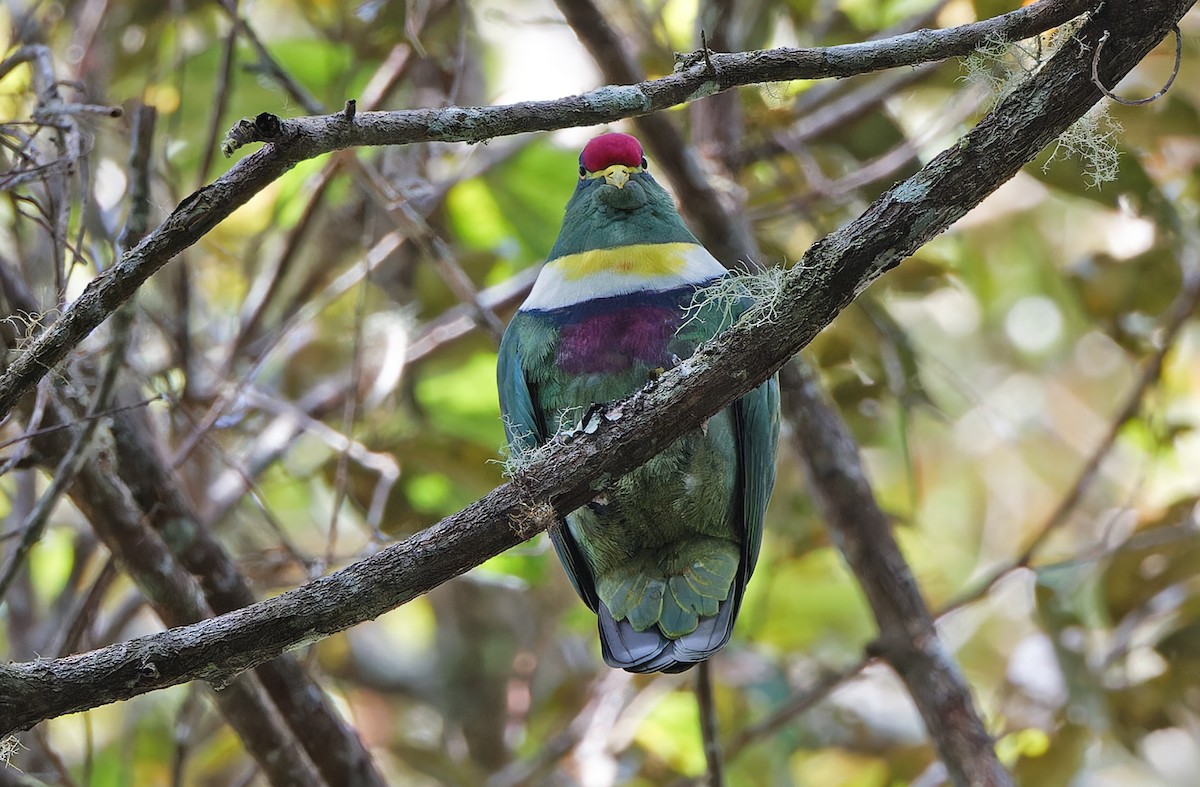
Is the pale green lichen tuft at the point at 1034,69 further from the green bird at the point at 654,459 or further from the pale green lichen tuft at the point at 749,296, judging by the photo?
the green bird at the point at 654,459

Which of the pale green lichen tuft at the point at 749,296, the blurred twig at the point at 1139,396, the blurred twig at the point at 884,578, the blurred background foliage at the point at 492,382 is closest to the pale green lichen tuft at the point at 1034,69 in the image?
the pale green lichen tuft at the point at 749,296

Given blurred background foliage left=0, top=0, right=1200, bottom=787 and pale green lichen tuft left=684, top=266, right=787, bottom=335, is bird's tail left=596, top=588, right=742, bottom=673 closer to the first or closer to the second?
pale green lichen tuft left=684, top=266, right=787, bottom=335

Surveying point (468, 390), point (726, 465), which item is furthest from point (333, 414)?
point (726, 465)

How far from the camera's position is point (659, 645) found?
106 inches

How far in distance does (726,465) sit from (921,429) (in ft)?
13.3

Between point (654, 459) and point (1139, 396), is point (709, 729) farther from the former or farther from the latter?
point (1139, 396)

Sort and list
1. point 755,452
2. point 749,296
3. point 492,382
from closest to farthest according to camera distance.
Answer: point 749,296, point 755,452, point 492,382

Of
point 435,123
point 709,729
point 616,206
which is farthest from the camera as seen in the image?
point 709,729

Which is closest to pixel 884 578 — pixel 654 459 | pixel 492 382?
pixel 654 459

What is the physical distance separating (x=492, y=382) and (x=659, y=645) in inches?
64.5

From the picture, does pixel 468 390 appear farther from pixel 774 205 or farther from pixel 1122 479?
pixel 1122 479

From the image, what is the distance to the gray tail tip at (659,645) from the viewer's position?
2.64 meters

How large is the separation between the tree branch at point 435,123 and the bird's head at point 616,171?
115cm

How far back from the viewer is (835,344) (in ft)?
12.3
